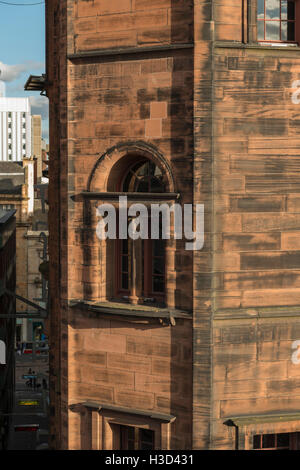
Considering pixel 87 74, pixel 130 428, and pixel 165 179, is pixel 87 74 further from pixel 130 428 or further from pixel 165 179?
pixel 130 428

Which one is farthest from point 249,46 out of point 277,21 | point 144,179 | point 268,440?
point 268,440

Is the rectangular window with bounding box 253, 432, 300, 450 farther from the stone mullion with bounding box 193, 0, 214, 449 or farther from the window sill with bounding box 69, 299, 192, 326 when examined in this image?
the window sill with bounding box 69, 299, 192, 326

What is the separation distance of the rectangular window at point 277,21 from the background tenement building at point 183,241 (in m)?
0.04

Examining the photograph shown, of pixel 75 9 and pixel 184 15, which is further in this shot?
pixel 75 9

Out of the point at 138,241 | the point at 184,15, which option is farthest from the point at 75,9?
the point at 138,241

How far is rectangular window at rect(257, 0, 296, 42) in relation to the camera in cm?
1903

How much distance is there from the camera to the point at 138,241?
1952 centimetres

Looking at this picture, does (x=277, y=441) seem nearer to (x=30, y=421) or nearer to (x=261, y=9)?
(x=261, y=9)

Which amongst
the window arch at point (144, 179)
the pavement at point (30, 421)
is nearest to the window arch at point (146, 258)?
the window arch at point (144, 179)

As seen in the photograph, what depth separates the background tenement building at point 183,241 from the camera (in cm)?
1809

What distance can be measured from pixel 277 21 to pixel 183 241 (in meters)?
7.27

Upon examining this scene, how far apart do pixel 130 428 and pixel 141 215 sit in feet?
→ 22.1

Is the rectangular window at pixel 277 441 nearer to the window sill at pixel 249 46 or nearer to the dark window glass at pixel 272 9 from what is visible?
the window sill at pixel 249 46

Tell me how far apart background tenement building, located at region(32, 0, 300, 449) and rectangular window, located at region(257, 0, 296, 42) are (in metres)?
0.04
